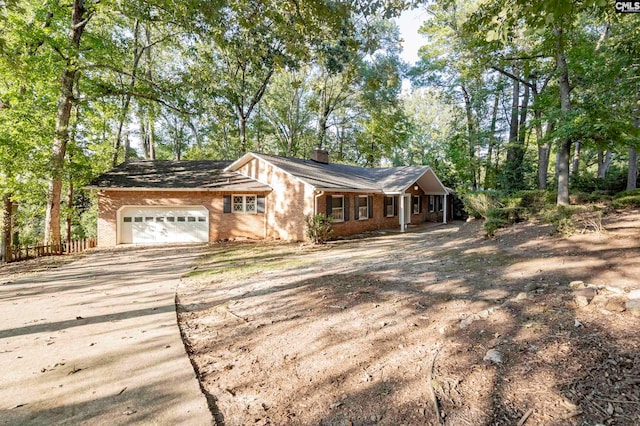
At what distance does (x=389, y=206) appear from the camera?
18.9 m

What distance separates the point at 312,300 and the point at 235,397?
8.02 ft

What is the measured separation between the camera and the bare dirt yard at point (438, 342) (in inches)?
101

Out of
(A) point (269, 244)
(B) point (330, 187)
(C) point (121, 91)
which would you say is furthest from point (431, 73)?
(C) point (121, 91)

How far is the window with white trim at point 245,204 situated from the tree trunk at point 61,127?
7.02 metres

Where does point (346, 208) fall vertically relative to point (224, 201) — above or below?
below

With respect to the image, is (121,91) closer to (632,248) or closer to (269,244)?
(269,244)

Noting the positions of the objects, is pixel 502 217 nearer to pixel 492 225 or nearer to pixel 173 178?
pixel 492 225

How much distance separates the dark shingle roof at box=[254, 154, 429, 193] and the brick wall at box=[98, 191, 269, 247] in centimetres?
220

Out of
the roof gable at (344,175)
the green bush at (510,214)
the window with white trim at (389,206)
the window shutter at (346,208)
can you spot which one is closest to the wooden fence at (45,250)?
the roof gable at (344,175)

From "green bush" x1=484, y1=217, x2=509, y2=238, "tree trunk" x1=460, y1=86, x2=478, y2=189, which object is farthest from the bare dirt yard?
"tree trunk" x1=460, y1=86, x2=478, y2=189

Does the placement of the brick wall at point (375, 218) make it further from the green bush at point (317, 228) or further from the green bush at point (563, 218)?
the green bush at point (563, 218)

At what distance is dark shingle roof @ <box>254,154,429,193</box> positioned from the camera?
14351mm

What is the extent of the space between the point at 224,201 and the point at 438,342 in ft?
42.8

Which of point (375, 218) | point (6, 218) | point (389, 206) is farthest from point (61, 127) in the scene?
point (389, 206)
